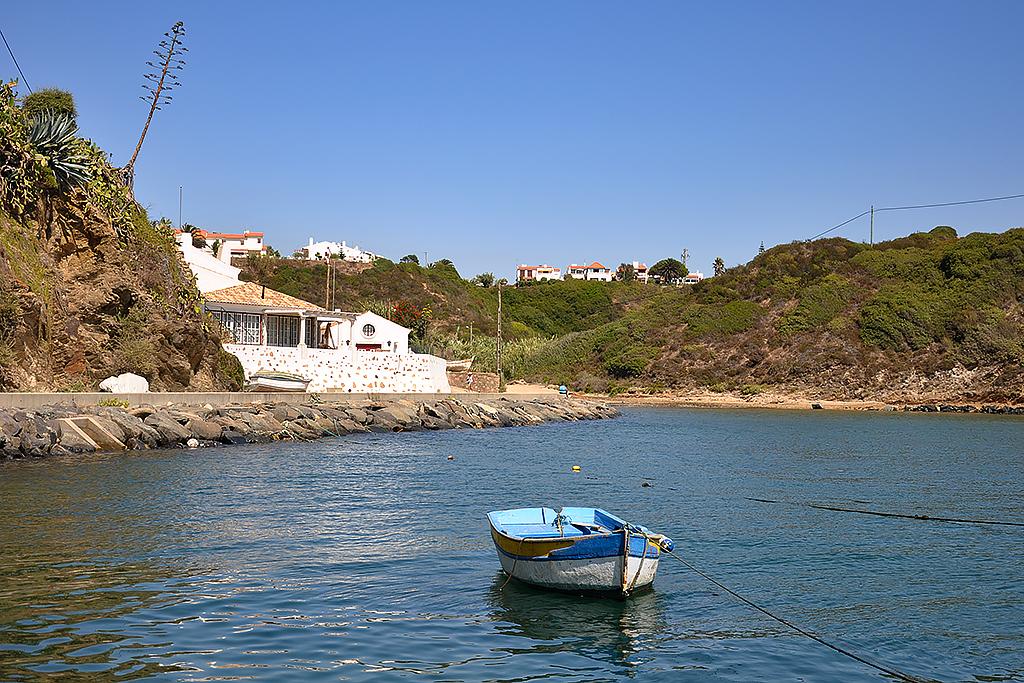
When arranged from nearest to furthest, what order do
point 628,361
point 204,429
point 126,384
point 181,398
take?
point 204,429, point 181,398, point 126,384, point 628,361

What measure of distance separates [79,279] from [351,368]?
613 inches

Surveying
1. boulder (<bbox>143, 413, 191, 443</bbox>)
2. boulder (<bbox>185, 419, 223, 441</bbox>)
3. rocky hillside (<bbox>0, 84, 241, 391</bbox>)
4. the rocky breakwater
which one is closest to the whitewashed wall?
the rocky breakwater

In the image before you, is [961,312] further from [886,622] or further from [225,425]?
[886,622]

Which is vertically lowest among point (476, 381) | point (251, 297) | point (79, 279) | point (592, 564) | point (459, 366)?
point (592, 564)

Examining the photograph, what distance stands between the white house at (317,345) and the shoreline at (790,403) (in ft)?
95.0

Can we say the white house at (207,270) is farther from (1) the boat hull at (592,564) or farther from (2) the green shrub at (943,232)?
(2) the green shrub at (943,232)

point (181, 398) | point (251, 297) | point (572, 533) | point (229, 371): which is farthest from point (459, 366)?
point (572, 533)

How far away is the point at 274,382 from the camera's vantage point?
45688mm

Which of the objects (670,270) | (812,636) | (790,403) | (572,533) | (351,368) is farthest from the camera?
(670,270)

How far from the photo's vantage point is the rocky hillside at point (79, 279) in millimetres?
32969

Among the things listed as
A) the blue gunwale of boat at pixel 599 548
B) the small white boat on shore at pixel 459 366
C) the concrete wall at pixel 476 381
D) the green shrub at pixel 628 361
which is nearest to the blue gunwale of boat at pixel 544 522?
the blue gunwale of boat at pixel 599 548

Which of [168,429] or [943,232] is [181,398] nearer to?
[168,429]

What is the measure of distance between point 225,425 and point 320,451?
12.0 ft

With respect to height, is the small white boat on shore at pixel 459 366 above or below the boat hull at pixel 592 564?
above
